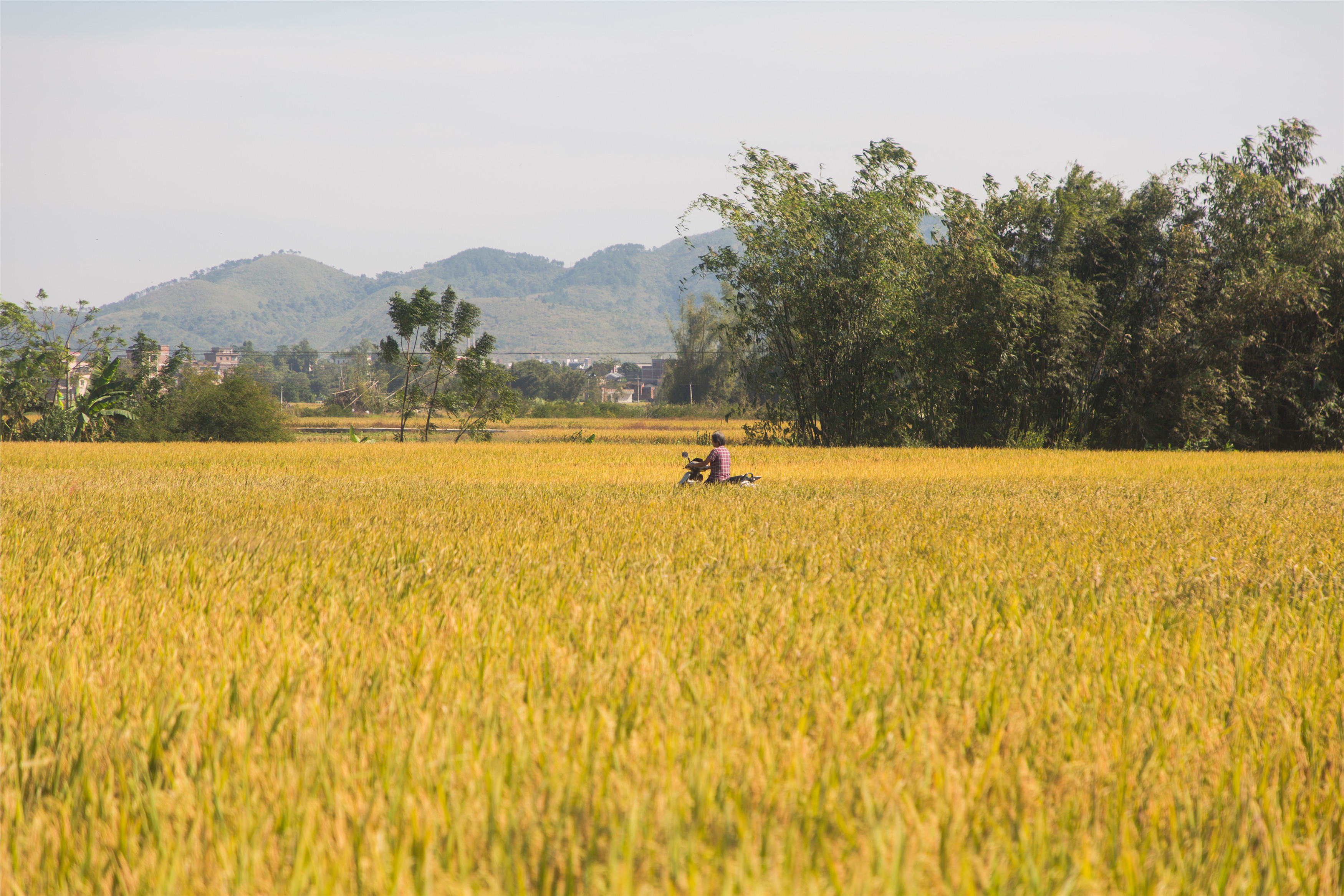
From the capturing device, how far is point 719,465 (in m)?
12.0

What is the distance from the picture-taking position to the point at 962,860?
1495mm

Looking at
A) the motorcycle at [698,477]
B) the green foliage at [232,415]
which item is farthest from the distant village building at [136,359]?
the motorcycle at [698,477]

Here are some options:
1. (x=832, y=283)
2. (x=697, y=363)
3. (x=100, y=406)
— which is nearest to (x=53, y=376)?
(x=100, y=406)

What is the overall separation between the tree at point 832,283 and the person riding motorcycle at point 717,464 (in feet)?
46.9

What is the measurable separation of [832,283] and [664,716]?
24.1m

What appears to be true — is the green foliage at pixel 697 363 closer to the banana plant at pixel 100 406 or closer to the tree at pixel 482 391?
the tree at pixel 482 391

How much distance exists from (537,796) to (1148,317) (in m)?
27.8

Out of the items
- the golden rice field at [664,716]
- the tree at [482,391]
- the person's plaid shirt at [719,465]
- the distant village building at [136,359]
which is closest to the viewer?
the golden rice field at [664,716]

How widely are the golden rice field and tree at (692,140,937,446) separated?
20418mm

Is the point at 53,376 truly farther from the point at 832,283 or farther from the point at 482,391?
the point at 832,283

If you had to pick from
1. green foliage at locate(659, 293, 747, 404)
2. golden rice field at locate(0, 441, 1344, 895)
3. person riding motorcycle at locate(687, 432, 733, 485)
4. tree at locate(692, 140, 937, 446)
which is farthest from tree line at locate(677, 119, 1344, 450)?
green foliage at locate(659, 293, 747, 404)

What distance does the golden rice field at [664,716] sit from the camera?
5.15ft

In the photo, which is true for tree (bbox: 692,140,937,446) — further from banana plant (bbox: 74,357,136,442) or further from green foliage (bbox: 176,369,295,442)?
banana plant (bbox: 74,357,136,442)

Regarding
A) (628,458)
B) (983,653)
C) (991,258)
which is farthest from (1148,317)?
(983,653)
